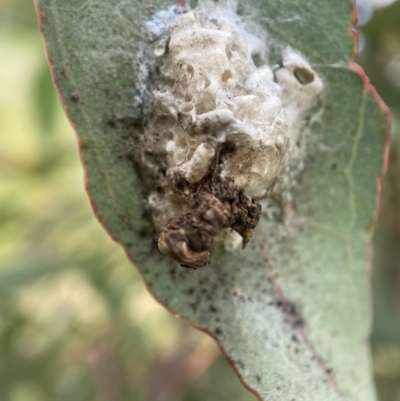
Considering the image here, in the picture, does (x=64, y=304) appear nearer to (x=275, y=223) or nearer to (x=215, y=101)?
(x=275, y=223)

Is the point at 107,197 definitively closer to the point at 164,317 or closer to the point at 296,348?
the point at 296,348

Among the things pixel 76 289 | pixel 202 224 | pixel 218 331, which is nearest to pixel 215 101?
pixel 202 224

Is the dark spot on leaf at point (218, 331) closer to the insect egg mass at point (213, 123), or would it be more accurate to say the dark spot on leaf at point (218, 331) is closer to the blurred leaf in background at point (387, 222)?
the insect egg mass at point (213, 123)

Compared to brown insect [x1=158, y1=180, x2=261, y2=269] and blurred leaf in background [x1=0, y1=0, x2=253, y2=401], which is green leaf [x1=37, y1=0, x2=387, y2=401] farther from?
blurred leaf in background [x1=0, y1=0, x2=253, y2=401]

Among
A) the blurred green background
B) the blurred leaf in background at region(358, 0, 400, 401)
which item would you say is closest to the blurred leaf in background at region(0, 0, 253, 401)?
the blurred green background

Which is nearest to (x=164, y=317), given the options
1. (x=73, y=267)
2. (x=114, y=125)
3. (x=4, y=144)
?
(x=73, y=267)

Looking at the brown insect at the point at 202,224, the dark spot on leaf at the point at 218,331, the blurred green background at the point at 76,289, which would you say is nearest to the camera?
the brown insect at the point at 202,224

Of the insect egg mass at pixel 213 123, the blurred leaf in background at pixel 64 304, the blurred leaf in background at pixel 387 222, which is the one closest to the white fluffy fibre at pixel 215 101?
the insect egg mass at pixel 213 123
